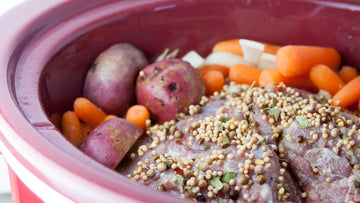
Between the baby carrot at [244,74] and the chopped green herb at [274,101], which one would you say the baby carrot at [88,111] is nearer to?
the baby carrot at [244,74]

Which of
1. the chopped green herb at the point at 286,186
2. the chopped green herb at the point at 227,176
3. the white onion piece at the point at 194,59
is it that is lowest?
the chopped green herb at the point at 286,186

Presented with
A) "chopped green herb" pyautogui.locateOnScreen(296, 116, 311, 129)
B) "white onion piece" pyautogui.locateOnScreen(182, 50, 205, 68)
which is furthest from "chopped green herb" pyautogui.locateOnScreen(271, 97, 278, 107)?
"white onion piece" pyautogui.locateOnScreen(182, 50, 205, 68)

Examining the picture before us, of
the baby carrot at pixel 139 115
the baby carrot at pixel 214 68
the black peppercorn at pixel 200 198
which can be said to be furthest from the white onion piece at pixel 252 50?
the black peppercorn at pixel 200 198

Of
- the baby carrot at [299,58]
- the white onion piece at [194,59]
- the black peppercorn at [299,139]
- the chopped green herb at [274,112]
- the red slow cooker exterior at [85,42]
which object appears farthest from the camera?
the white onion piece at [194,59]

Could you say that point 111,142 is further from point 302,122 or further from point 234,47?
point 234,47

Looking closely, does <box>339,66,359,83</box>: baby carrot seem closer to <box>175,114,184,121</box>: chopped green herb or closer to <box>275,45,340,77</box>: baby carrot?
<box>275,45,340,77</box>: baby carrot

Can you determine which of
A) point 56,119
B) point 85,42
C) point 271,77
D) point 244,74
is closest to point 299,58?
point 271,77

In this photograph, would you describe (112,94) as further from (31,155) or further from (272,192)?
(272,192)
